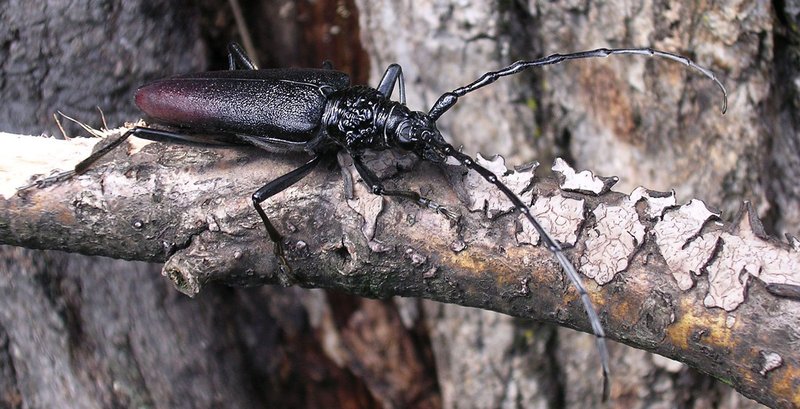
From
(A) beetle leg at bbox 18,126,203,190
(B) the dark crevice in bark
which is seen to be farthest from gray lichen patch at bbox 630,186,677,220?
(B) the dark crevice in bark

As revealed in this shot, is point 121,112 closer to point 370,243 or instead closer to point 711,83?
point 370,243

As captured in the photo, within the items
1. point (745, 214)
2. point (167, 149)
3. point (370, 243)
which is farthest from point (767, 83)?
point (167, 149)

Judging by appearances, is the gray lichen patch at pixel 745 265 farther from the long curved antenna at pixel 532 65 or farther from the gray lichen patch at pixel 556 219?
the long curved antenna at pixel 532 65

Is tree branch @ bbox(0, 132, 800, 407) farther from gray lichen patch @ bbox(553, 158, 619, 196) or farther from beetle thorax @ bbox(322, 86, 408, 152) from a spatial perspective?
beetle thorax @ bbox(322, 86, 408, 152)

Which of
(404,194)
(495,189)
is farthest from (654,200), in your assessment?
(404,194)

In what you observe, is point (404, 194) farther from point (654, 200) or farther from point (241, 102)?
point (241, 102)

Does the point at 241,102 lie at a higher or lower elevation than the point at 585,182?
lower

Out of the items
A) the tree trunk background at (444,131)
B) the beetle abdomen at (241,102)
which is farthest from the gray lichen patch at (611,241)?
the tree trunk background at (444,131)

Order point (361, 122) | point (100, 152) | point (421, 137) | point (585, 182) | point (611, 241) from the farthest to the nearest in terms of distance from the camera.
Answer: point (361, 122)
point (421, 137)
point (100, 152)
point (585, 182)
point (611, 241)
